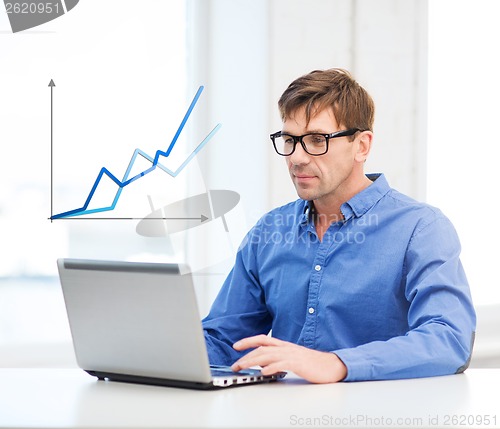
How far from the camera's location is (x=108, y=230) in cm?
264

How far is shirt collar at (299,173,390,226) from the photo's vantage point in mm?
1866

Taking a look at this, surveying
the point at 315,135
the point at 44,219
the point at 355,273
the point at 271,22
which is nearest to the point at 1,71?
the point at 44,219

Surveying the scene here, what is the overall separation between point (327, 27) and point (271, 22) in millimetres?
220

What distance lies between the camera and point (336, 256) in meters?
1.84

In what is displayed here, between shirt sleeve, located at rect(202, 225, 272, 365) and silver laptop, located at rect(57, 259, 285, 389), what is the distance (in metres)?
0.36

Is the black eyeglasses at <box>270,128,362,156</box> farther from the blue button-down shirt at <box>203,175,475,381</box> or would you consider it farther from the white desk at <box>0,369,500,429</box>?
the white desk at <box>0,369,500,429</box>

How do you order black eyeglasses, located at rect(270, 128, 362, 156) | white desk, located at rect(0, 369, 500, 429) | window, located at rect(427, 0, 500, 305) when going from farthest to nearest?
window, located at rect(427, 0, 500, 305)
black eyeglasses, located at rect(270, 128, 362, 156)
white desk, located at rect(0, 369, 500, 429)

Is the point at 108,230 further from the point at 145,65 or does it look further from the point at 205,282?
the point at 145,65

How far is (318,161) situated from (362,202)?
0.14m

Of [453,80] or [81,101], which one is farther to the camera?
[453,80]

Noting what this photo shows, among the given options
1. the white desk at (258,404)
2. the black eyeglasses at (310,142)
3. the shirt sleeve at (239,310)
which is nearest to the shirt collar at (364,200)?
the black eyeglasses at (310,142)

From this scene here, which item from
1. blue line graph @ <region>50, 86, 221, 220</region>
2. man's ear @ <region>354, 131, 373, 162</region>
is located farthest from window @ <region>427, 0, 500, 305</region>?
man's ear @ <region>354, 131, 373, 162</region>

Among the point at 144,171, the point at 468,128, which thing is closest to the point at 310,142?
the point at 144,171

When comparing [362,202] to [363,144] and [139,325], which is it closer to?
[363,144]
